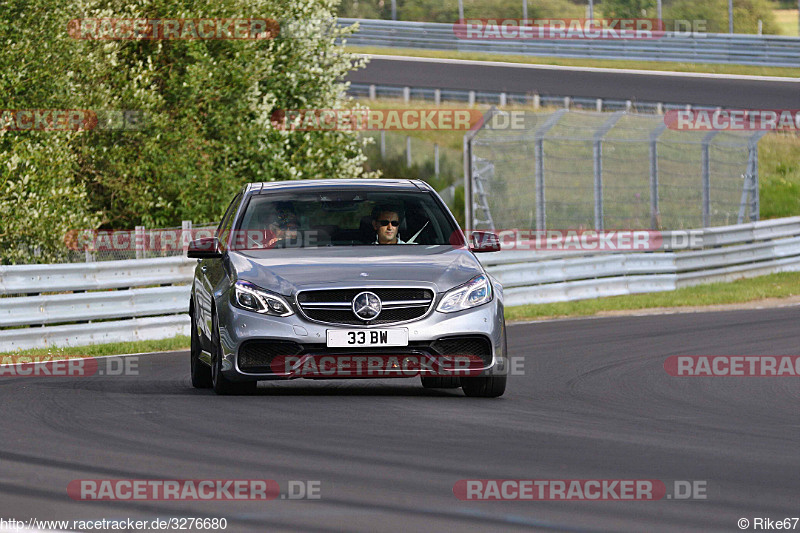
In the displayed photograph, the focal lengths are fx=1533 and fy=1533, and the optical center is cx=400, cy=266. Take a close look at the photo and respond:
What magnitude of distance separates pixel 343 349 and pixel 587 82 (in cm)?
3684

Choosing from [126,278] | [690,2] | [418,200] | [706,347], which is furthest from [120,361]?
[690,2]

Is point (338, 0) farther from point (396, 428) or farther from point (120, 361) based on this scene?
point (396, 428)

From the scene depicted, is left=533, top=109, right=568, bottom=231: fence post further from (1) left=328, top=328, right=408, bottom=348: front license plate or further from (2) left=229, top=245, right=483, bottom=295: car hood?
(1) left=328, top=328, right=408, bottom=348: front license plate

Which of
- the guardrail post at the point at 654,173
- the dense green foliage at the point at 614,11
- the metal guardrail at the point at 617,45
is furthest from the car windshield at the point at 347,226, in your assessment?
the dense green foliage at the point at 614,11

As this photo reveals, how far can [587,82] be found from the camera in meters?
46.0

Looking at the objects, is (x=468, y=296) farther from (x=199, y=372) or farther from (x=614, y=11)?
(x=614, y=11)

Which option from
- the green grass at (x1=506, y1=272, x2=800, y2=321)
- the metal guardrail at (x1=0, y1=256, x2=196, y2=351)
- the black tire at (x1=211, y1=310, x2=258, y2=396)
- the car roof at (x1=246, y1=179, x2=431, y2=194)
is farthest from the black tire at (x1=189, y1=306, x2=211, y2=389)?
the green grass at (x1=506, y1=272, x2=800, y2=321)

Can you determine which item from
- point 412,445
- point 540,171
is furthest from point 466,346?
point 540,171

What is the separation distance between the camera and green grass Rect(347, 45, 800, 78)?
4784 cm

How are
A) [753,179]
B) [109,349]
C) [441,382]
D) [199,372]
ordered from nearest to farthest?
1. [441,382]
2. [199,372]
3. [109,349]
4. [753,179]

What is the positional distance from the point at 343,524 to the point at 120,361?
358 inches

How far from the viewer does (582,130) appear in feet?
85.2

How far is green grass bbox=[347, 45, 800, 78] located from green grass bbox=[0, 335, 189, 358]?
33.3 m

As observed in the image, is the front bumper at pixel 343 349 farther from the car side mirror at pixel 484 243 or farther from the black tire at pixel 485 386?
Answer: the car side mirror at pixel 484 243
